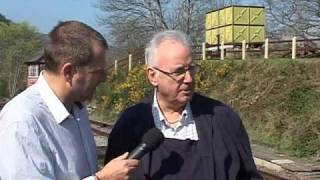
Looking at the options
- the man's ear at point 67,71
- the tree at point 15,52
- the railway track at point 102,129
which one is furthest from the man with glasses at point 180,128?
the tree at point 15,52

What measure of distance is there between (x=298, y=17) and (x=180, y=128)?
3616 centimetres

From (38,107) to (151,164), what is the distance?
0.82 m

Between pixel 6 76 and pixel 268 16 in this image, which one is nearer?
pixel 268 16

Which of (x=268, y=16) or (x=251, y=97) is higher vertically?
(x=268, y=16)

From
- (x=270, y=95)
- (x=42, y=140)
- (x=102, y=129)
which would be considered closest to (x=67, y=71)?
(x=42, y=140)

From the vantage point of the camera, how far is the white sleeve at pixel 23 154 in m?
2.39

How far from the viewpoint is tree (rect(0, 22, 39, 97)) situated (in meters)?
51.5

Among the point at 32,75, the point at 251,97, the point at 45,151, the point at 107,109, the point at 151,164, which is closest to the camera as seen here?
the point at 45,151

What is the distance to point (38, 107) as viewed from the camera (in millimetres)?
2582

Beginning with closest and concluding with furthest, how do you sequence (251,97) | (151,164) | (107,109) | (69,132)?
(69,132) < (151,164) < (251,97) < (107,109)

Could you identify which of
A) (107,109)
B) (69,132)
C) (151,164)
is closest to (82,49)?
(69,132)

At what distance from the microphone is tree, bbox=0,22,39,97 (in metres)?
46.5

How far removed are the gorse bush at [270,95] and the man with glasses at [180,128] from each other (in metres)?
10.9

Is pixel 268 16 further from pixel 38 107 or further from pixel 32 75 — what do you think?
pixel 38 107
